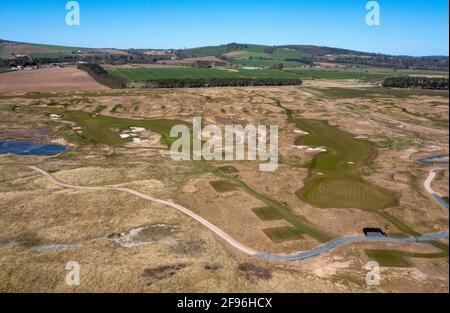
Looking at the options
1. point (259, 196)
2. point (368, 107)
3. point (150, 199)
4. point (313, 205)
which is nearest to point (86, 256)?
point (150, 199)

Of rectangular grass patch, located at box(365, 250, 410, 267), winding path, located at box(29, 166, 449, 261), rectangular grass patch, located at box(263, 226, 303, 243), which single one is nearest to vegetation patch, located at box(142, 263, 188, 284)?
winding path, located at box(29, 166, 449, 261)

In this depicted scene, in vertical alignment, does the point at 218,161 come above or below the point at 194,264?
above

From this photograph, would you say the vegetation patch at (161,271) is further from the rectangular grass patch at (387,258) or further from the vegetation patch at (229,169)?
the vegetation patch at (229,169)

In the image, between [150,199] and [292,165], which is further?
[292,165]

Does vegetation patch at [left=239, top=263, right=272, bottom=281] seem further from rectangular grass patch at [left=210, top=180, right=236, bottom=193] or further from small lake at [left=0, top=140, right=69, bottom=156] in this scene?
small lake at [left=0, top=140, right=69, bottom=156]

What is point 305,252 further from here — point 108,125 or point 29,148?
point 108,125
